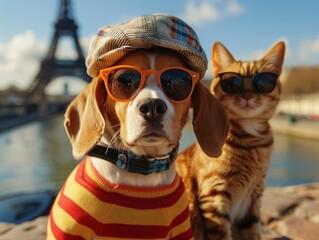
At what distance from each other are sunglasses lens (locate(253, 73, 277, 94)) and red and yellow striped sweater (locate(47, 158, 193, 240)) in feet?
2.45

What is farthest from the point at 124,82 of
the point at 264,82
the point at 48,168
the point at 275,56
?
the point at 48,168

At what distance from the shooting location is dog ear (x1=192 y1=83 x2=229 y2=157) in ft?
6.06

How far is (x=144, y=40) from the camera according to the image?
1645mm

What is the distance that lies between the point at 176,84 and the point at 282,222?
183cm

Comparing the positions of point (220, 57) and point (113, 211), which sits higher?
point (220, 57)

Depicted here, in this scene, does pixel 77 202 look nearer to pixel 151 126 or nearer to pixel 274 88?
pixel 151 126

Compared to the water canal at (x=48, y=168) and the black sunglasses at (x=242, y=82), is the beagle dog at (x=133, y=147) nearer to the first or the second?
the black sunglasses at (x=242, y=82)

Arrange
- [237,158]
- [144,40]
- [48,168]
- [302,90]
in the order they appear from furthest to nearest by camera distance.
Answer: [302,90]
[48,168]
[237,158]
[144,40]

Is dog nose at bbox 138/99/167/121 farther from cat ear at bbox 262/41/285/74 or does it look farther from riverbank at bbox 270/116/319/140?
riverbank at bbox 270/116/319/140

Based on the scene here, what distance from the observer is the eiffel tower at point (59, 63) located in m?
39.8

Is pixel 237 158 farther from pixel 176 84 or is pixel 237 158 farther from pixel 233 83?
pixel 176 84

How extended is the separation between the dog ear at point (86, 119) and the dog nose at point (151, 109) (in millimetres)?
232

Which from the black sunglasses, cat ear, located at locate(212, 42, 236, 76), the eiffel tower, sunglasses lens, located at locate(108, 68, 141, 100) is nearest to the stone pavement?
the black sunglasses

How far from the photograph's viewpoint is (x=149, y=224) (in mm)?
1712
